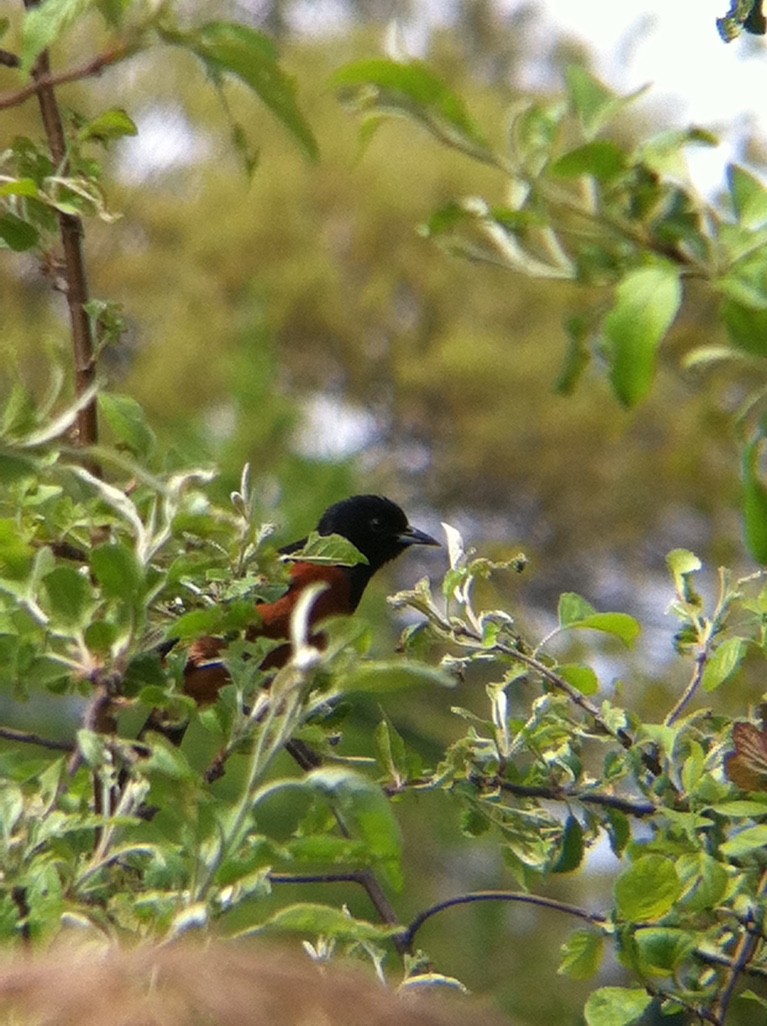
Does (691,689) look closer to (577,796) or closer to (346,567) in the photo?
(577,796)

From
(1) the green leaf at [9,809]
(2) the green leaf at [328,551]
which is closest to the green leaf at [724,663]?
(2) the green leaf at [328,551]

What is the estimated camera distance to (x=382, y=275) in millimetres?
20453

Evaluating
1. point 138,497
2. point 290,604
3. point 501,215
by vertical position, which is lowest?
point 290,604

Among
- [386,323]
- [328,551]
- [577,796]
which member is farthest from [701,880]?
[386,323]

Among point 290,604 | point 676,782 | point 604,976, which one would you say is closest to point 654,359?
point 676,782

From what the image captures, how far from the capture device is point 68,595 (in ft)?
5.20

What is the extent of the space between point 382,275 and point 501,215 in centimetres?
1923

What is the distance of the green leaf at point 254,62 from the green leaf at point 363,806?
573 millimetres

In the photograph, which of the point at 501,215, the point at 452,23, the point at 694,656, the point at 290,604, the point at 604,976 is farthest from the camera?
the point at 452,23

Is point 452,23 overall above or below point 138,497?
below

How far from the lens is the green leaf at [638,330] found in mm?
1244

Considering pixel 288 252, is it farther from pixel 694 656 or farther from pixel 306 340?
pixel 694 656

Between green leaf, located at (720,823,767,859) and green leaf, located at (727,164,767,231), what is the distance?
0.73 m

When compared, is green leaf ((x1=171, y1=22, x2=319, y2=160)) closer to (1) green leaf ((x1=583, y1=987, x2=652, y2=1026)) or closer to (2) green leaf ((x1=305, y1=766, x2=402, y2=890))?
(2) green leaf ((x1=305, y1=766, x2=402, y2=890))
